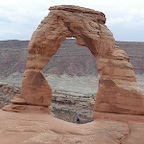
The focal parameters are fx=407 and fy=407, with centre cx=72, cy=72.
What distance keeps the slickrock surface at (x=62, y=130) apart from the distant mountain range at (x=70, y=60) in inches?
2983

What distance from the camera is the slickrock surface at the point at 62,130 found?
16750mm

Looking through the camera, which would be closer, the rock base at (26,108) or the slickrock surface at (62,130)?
the slickrock surface at (62,130)

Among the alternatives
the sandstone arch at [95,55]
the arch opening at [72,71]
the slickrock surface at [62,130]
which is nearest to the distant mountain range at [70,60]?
the arch opening at [72,71]

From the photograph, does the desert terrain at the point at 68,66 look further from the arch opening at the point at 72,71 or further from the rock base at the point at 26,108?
the rock base at the point at 26,108

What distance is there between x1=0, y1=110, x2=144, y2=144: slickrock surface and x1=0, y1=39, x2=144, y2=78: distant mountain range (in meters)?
75.8

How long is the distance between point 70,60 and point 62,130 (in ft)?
269

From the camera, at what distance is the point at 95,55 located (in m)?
20.0

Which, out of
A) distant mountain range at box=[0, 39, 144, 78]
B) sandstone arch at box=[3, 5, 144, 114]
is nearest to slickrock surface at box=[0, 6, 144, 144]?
sandstone arch at box=[3, 5, 144, 114]

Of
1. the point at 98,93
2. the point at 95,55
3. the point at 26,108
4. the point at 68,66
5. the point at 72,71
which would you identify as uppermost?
the point at 95,55

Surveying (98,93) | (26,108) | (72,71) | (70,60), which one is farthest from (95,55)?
(70,60)

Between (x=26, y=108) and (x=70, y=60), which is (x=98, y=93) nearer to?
(x=26, y=108)

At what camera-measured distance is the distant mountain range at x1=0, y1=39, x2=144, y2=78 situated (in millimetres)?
96750

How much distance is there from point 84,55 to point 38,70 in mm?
81131

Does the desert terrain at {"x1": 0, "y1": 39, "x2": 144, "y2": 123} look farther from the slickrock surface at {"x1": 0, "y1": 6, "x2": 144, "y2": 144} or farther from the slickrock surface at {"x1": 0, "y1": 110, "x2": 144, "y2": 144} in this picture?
the slickrock surface at {"x1": 0, "y1": 110, "x2": 144, "y2": 144}
